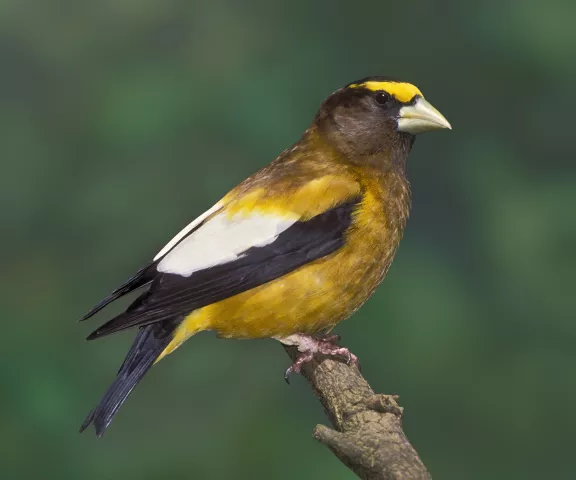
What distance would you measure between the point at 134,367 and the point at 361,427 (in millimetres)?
848

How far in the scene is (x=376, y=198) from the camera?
3580 millimetres

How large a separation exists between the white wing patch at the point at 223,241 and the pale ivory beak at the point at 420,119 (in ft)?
1.98

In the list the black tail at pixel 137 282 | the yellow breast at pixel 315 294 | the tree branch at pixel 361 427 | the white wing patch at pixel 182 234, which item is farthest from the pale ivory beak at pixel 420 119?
the black tail at pixel 137 282

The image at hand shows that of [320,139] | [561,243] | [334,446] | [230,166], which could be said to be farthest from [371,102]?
[561,243]

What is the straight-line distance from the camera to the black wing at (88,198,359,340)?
10.7ft

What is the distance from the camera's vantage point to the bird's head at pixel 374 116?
12.2 ft

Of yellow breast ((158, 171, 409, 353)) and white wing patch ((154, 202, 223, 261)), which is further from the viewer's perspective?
white wing patch ((154, 202, 223, 261))

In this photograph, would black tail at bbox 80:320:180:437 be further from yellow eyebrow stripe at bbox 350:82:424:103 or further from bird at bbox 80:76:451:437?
yellow eyebrow stripe at bbox 350:82:424:103

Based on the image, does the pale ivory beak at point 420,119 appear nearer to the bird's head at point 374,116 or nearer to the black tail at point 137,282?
the bird's head at point 374,116

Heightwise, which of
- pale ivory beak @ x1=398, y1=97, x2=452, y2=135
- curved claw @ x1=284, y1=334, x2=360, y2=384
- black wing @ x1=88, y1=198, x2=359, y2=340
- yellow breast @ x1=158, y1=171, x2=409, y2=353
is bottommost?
curved claw @ x1=284, y1=334, x2=360, y2=384

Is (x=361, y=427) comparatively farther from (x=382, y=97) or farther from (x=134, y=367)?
(x=382, y=97)

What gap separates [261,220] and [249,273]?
19 centimetres

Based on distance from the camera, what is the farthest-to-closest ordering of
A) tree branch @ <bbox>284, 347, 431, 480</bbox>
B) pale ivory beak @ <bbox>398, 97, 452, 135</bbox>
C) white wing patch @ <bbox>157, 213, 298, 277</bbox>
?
pale ivory beak @ <bbox>398, 97, 452, 135</bbox>
white wing patch @ <bbox>157, 213, 298, 277</bbox>
tree branch @ <bbox>284, 347, 431, 480</bbox>

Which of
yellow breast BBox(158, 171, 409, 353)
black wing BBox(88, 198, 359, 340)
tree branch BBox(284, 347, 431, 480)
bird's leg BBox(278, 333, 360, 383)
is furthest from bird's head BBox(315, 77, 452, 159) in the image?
tree branch BBox(284, 347, 431, 480)
